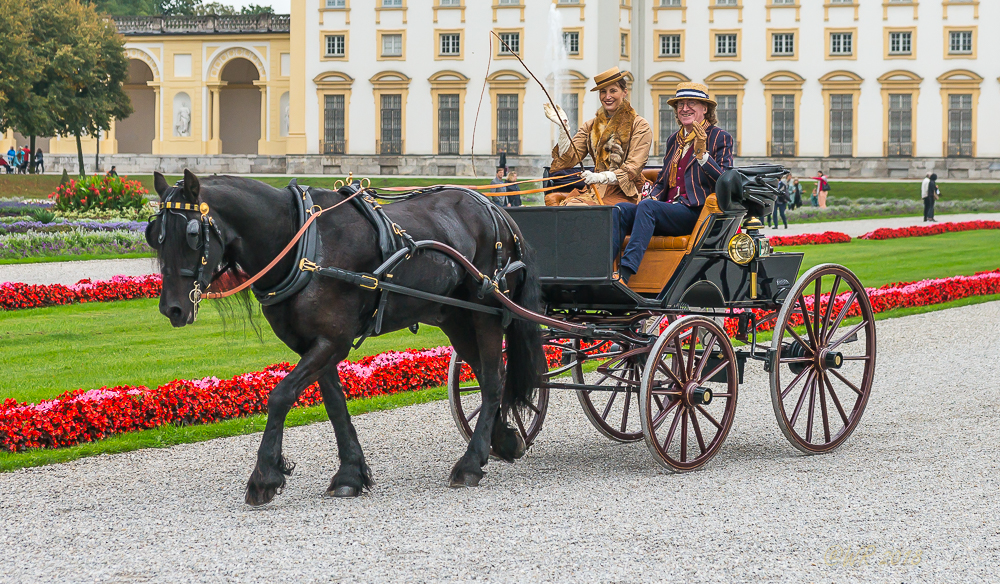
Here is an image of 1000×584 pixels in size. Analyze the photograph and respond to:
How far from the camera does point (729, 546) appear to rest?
14.2ft

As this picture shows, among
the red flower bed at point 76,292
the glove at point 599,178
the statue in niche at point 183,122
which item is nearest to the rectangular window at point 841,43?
the statue in niche at point 183,122

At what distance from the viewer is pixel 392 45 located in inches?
2018

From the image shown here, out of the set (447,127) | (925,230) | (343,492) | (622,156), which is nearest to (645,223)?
(622,156)

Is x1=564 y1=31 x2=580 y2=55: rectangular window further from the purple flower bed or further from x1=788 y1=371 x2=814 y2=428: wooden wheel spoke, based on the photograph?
x1=788 y1=371 x2=814 y2=428: wooden wheel spoke

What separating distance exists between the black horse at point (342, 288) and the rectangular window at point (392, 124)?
46045 mm

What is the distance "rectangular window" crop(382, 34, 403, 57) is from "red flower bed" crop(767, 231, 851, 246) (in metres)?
31.9

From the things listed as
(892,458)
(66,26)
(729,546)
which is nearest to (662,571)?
(729,546)

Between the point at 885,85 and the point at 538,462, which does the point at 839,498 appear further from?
the point at 885,85

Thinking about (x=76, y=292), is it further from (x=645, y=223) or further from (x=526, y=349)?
(x=645, y=223)

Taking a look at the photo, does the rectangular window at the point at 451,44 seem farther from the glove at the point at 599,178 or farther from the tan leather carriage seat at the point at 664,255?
the tan leather carriage seat at the point at 664,255

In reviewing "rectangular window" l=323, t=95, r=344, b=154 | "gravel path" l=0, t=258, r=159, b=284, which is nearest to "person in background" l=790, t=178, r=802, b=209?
"gravel path" l=0, t=258, r=159, b=284

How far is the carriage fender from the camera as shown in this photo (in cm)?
618

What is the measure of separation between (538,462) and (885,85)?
160 ft

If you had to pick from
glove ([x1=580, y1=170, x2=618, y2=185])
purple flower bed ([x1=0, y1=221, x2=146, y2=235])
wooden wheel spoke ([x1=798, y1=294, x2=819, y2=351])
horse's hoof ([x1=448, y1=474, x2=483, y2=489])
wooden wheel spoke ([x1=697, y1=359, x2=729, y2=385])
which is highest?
glove ([x1=580, y1=170, x2=618, y2=185])
